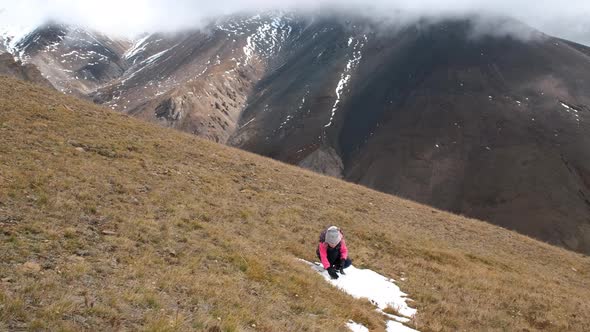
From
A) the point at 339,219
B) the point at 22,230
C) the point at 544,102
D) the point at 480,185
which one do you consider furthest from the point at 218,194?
the point at 544,102

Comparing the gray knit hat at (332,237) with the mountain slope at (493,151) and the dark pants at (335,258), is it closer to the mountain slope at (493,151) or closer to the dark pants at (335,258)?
the dark pants at (335,258)

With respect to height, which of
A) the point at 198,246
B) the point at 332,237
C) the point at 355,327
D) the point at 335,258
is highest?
the point at 198,246

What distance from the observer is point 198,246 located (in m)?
14.4

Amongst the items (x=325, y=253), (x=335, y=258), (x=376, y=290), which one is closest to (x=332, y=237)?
(x=325, y=253)

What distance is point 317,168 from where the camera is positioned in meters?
175

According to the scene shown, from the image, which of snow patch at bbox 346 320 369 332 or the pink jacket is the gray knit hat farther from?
snow patch at bbox 346 320 369 332

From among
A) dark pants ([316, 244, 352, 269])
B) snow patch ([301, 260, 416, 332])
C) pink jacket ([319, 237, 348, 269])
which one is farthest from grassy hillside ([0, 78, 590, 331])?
dark pants ([316, 244, 352, 269])

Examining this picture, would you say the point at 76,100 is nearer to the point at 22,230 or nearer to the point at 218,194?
the point at 218,194

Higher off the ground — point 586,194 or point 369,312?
point 369,312

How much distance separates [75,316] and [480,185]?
160 metres

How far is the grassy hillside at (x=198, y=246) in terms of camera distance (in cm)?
973

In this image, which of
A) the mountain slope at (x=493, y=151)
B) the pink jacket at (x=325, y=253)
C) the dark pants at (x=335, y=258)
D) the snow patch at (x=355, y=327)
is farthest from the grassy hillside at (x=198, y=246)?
the mountain slope at (x=493, y=151)

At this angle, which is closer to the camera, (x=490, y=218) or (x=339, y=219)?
(x=339, y=219)

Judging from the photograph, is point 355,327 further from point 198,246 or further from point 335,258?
point 198,246
